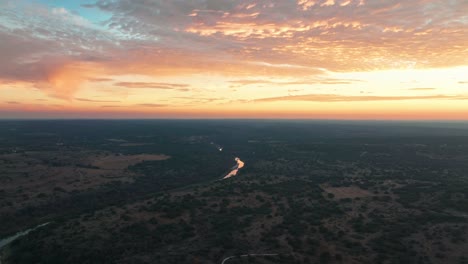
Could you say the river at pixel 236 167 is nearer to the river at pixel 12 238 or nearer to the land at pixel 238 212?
the land at pixel 238 212

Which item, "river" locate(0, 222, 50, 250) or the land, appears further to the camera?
"river" locate(0, 222, 50, 250)

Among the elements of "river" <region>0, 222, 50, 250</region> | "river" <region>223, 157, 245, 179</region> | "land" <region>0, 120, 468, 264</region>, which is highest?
"land" <region>0, 120, 468, 264</region>

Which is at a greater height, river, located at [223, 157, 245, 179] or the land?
the land

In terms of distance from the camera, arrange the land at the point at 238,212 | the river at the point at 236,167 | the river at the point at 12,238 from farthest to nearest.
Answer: the river at the point at 236,167 < the river at the point at 12,238 < the land at the point at 238,212

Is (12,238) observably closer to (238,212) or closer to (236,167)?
(238,212)

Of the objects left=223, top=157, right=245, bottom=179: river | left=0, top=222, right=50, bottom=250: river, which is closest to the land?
left=0, top=222, right=50, bottom=250: river

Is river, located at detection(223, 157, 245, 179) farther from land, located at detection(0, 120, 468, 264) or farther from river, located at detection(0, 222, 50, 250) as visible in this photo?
river, located at detection(0, 222, 50, 250)

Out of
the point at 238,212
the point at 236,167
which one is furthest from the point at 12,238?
the point at 236,167

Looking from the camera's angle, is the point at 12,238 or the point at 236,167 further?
the point at 236,167

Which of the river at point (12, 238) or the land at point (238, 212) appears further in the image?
the river at point (12, 238)

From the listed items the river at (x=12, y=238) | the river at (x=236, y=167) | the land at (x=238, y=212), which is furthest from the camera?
the river at (x=236, y=167)

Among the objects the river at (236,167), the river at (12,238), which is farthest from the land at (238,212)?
the river at (236,167)
